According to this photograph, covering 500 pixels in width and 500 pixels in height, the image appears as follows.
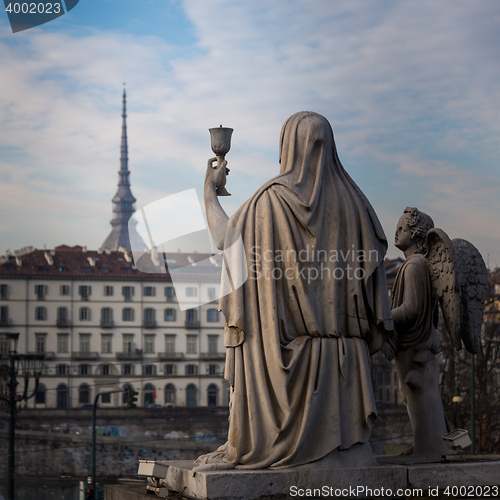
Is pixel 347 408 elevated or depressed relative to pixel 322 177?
depressed

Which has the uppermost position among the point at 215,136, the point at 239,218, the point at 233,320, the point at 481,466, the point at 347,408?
the point at 215,136

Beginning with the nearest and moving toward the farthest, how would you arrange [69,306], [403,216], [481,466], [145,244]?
[481,466], [145,244], [403,216], [69,306]

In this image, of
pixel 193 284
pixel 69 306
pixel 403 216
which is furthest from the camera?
pixel 69 306

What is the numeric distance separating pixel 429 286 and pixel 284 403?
1944mm

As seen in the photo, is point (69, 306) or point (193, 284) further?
point (69, 306)

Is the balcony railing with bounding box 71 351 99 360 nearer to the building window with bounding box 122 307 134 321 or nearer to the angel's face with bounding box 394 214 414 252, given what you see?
the building window with bounding box 122 307 134 321

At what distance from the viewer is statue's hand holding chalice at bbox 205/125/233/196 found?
21.6 feet

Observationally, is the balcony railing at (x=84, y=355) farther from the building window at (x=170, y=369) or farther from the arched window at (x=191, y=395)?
the arched window at (x=191, y=395)

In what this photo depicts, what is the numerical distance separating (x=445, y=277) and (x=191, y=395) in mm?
99731

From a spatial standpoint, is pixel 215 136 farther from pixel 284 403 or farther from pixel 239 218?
pixel 284 403

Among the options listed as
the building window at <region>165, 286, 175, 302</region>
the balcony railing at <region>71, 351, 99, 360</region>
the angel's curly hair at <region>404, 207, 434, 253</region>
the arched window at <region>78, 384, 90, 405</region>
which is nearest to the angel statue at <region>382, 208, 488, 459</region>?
the angel's curly hair at <region>404, 207, 434, 253</region>

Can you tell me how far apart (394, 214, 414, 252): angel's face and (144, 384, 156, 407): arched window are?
97885mm

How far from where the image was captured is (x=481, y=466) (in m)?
6.20

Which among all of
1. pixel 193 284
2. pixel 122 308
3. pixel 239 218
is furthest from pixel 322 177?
pixel 122 308
